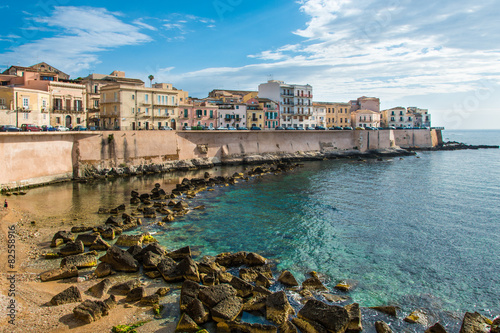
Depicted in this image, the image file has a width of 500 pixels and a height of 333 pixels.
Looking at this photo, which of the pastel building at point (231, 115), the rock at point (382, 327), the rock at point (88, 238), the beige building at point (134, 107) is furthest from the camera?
the pastel building at point (231, 115)

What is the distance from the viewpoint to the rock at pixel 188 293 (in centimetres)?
1258

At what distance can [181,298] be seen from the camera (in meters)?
12.8

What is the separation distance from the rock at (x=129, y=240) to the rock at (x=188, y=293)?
6.43 metres

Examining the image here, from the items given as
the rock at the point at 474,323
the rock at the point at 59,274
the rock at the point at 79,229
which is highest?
the rock at the point at 79,229

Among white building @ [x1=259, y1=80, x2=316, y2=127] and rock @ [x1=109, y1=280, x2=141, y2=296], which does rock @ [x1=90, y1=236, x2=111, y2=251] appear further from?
white building @ [x1=259, y1=80, x2=316, y2=127]

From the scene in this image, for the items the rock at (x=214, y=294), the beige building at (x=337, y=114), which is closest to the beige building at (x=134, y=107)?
the rock at (x=214, y=294)

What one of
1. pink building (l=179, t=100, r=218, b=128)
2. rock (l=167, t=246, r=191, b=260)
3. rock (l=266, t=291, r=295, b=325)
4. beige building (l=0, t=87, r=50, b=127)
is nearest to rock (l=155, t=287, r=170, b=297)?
rock (l=167, t=246, r=191, b=260)

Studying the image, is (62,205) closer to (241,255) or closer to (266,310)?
(241,255)

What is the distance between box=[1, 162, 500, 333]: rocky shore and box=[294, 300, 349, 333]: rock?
31 mm

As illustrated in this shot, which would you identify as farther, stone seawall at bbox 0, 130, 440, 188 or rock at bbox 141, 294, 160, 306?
stone seawall at bbox 0, 130, 440, 188

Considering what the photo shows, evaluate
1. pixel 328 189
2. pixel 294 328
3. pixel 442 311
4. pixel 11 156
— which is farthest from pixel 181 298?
pixel 11 156

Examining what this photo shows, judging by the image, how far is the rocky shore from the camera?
11.6 meters

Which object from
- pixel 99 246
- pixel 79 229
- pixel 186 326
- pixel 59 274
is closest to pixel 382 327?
pixel 186 326

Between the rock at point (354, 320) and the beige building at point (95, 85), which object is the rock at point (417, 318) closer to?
the rock at point (354, 320)
